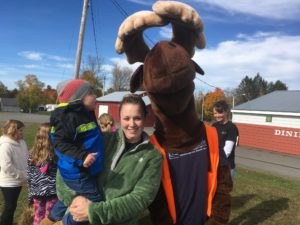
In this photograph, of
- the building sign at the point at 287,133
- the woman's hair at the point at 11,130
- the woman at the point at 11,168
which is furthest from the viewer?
the building sign at the point at 287,133

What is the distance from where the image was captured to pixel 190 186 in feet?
7.11

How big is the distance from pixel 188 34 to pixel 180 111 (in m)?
0.56

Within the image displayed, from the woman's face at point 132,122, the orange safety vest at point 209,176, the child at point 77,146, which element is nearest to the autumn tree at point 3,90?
the child at point 77,146

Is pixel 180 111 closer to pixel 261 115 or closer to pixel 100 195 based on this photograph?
pixel 100 195

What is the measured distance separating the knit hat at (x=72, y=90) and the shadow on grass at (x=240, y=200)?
5.57 meters

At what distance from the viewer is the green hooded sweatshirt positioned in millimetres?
2000

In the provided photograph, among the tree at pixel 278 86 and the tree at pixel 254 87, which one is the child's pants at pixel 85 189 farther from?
the tree at pixel 254 87

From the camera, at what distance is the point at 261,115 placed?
23.2 metres

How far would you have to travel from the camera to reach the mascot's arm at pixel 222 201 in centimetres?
220

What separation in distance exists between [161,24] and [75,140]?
3.20 ft

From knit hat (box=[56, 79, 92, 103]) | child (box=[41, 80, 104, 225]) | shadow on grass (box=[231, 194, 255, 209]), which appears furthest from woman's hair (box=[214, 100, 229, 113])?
child (box=[41, 80, 104, 225])

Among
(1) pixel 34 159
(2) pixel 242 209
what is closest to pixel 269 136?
(2) pixel 242 209

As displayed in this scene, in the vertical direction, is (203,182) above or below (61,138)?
below

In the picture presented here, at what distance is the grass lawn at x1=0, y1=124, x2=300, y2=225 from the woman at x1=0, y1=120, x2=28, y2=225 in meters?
0.86
